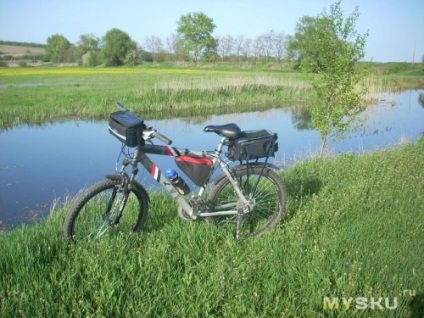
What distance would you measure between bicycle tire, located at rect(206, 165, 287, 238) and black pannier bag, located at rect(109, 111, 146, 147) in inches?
39.3

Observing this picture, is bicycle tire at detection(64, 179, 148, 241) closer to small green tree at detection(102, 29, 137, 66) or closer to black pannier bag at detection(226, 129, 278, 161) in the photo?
black pannier bag at detection(226, 129, 278, 161)

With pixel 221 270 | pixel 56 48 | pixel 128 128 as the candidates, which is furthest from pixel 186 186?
pixel 56 48

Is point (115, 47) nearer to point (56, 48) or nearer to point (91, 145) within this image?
point (56, 48)

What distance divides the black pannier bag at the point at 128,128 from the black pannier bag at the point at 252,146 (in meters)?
0.94

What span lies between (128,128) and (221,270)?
4.89 feet

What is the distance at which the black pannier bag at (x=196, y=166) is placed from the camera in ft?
12.0

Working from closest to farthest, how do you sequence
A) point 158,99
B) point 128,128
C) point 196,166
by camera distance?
point 128,128
point 196,166
point 158,99

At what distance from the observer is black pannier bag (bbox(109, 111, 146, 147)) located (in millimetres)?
3240

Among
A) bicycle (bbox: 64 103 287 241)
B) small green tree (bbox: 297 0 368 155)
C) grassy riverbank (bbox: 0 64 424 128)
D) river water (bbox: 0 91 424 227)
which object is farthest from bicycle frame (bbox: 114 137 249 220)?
grassy riverbank (bbox: 0 64 424 128)

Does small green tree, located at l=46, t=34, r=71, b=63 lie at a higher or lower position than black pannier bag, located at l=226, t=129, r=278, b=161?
higher

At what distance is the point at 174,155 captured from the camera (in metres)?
3.57

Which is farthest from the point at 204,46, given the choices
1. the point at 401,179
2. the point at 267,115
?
the point at 401,179

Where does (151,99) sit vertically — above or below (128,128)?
below

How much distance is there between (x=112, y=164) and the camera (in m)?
9.99
